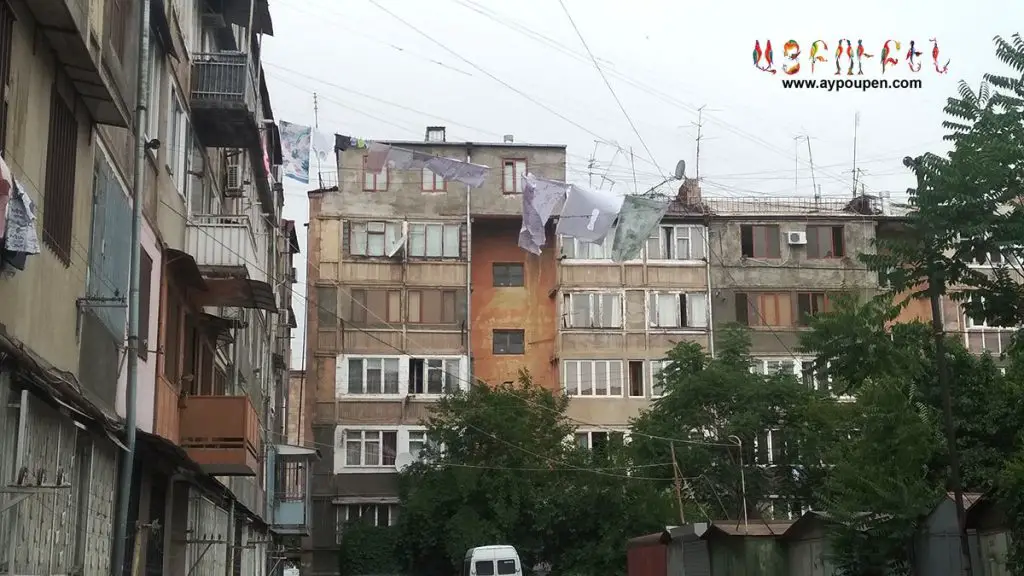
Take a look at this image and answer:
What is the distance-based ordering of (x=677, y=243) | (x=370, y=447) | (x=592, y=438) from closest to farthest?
(x=370, y=447) → (x=592, y=438) → (x=677, y=243)

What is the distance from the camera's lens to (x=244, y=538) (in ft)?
98.3

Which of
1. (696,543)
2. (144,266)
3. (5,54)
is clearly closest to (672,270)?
(696,543)

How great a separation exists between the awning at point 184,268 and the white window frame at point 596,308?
27.9 m

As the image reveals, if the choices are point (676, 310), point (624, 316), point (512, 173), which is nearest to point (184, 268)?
point (624, 316)

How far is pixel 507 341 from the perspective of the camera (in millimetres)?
49062

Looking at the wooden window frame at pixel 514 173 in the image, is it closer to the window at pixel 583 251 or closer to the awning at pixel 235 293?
the window at pixel 583 251

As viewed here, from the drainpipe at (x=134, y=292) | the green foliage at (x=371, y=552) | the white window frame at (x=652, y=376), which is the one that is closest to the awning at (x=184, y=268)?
the drainpipe at (x=134, y=292)

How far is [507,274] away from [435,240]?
3.61 m

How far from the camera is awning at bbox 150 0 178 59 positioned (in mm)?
16594

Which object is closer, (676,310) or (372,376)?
(372,376)

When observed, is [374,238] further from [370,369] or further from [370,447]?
[370,447]

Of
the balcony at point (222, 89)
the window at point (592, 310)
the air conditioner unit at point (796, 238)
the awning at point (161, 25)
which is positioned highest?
the air conditioner unit at point (796, 238)

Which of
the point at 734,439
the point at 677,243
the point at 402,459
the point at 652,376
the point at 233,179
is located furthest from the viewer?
the point at 677,243

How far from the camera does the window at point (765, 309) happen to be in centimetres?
4772
